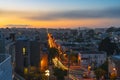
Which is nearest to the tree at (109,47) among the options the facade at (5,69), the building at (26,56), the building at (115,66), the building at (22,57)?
the building at (115,66)

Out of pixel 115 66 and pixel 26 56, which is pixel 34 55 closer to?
pixel 26 56

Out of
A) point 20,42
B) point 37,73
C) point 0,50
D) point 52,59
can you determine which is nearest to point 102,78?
point 37,73

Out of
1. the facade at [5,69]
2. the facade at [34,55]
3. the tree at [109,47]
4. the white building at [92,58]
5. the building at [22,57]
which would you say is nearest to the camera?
the facade at [5,69]

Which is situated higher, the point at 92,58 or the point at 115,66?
the point at 115,66

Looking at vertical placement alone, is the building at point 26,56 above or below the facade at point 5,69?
below

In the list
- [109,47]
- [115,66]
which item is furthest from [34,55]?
[109,47]

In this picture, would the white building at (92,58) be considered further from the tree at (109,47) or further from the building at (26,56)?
the building at (26,56)

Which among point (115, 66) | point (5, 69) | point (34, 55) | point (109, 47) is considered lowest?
point (109, 47)

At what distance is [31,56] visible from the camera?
1759 inches

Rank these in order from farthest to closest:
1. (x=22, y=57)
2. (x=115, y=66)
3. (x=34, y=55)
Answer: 1. (x=34, y=55)
2. (x=115, y=66)
3. (x=22, y=57)

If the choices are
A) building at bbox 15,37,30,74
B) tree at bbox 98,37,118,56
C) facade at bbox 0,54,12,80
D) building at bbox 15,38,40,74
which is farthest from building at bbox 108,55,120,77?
tree at bbox 98,37,118,56

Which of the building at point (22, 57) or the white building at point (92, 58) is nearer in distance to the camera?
the building at point (22, 57)

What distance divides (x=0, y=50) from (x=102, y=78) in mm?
15116

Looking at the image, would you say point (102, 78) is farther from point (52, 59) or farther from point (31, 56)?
point (52, 59)
